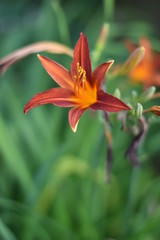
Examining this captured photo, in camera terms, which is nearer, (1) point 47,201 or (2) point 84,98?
(2) point 84,98

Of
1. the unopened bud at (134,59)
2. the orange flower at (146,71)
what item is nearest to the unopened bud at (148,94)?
the unopened bud at (134,59)

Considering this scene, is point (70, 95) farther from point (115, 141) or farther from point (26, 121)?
point (26, 121)

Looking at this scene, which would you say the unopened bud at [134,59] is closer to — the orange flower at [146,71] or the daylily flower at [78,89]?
the daylily flower at [78,89]

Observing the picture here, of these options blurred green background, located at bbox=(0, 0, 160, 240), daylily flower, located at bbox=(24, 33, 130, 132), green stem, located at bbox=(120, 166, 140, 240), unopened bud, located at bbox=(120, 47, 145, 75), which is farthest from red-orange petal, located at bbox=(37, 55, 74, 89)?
green stem, located at bbox=(120, 166, 140, 240)

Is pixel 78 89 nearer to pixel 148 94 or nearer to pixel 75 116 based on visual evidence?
pixel 75 116

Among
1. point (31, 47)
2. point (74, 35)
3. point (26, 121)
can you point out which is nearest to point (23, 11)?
point (74, 35)
